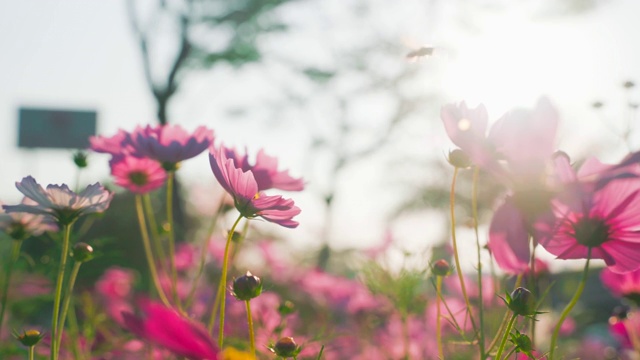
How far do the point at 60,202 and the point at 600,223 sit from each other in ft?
1.60

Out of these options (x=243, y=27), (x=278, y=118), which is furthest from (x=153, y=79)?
(x=278, y=118)

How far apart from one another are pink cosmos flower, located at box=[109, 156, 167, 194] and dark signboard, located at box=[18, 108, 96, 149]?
40cm

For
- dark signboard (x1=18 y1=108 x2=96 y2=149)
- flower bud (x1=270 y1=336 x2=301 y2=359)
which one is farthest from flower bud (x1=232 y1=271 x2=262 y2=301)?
dark signboard (x1=18 y1=108 x2=96 y2=149)

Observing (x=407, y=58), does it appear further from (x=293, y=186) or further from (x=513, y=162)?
(x=513, y=162)

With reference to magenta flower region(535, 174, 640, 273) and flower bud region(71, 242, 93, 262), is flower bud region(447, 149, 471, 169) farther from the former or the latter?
flower bud region(71, 242, 93, 262)

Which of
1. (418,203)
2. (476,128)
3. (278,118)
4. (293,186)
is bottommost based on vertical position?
(418,203)

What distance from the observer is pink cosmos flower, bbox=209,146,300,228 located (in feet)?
2.02

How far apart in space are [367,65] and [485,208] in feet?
14.1

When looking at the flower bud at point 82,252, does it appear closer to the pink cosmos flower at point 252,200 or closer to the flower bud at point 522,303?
the pink cosmos flower at point 252,200

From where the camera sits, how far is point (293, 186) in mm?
853

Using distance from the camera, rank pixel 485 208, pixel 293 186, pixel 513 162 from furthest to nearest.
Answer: pixel 485 208, pixel 293 186, pixel 513 162

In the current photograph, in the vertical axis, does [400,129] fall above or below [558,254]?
below

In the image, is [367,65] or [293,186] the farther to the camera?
[367,65]

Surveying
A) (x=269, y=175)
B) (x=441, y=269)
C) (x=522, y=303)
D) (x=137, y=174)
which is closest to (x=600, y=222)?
(x=522, y=303)
